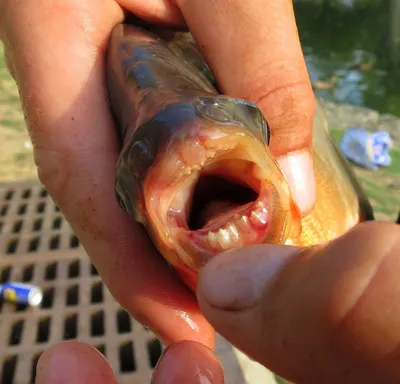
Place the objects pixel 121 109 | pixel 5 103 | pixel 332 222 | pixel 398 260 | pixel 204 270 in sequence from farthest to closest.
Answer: pixel 5 103, pixel 332 222, pixel 121 109, pixel 204 270, pixel 398 260

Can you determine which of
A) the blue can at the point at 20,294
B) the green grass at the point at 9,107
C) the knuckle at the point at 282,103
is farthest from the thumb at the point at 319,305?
the green grass at the point at 9,107

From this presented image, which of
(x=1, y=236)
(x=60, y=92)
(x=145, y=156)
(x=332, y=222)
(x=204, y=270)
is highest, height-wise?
(x=204, y=270)

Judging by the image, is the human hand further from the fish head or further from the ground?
the ground

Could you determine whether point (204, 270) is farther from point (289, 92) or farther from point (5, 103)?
point (5, 103)

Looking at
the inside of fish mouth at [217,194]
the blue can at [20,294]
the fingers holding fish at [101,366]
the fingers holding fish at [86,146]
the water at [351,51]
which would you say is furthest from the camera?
the water at [351,51]

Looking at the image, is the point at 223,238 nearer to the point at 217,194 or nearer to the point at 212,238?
the point at 212,238

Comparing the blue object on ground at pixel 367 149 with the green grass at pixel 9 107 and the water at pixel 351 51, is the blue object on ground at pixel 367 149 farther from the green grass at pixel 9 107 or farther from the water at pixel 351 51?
the water at pixel 351 51

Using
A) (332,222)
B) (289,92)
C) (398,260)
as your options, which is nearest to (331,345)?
(398,260)
